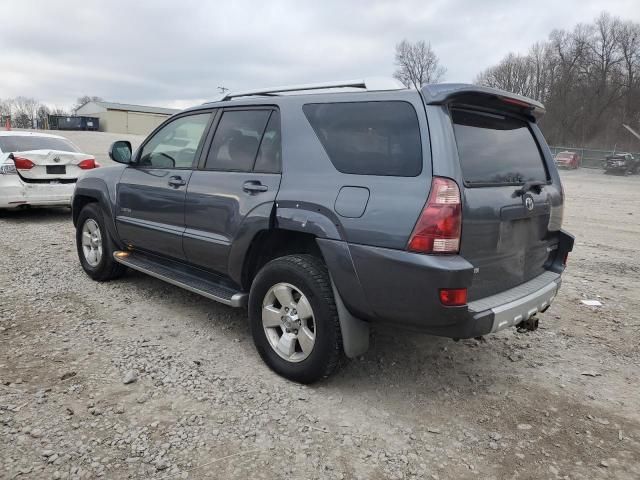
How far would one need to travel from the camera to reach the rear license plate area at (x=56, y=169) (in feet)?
28.1

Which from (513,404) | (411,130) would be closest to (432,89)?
(411,130)

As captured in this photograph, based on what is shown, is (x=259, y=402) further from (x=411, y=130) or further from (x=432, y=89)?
(x=432, y=89)

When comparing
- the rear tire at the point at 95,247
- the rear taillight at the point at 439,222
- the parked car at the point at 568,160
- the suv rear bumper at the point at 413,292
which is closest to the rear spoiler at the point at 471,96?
the rear taillight at the point at 439,222

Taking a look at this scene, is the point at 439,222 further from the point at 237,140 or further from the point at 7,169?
the point at 7,169

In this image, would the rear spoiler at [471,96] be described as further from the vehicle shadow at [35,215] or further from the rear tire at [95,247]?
the vehicle shadow at [35,215]

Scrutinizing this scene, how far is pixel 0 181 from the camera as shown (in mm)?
8250

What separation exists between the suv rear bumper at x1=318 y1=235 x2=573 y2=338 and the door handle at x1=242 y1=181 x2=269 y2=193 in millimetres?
681

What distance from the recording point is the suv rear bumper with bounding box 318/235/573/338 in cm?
262

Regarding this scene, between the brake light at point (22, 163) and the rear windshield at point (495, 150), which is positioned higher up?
the rear windshield at point (495, 150)

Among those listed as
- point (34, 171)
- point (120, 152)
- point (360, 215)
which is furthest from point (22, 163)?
point (360, 215)

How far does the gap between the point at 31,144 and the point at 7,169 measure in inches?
36.1

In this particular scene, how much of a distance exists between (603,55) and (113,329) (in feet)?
235

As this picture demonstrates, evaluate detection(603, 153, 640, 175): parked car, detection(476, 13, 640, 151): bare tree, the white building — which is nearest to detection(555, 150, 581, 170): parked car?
detection(603, 153, 640, 175): parked car

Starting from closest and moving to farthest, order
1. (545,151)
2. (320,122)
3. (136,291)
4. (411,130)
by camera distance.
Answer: (411,130) → (320,122) → (545,151) → (136,291)
